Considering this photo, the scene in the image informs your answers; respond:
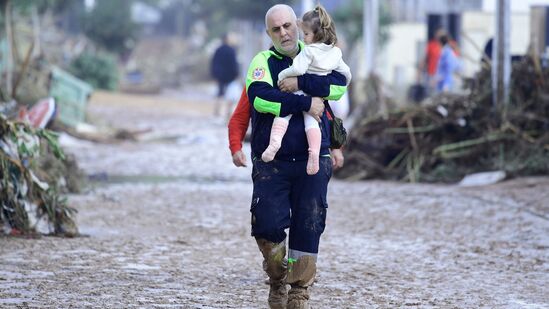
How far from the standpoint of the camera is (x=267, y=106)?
6.21 meters

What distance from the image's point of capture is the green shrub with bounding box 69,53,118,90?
40.1 meters

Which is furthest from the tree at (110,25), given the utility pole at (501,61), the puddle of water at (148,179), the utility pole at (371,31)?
the utility pole at (501,61)

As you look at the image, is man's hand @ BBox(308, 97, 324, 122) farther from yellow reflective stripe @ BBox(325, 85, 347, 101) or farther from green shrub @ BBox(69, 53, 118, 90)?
green shrub @ BBox(69, 53, 118, 90)

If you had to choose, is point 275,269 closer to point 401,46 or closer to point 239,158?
point 239,158

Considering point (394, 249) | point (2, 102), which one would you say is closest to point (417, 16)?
point (2, 102)

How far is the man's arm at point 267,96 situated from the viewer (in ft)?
20.3

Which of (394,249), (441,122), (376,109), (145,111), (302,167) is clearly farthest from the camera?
(145,111)

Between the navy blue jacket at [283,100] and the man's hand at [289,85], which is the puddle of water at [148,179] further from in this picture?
the man's hand at [289,85]

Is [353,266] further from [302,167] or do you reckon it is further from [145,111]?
[145,111]

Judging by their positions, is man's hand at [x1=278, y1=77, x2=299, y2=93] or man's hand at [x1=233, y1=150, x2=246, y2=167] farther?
man's hand at [x1=233, y1=150, x2=246, y2=167]

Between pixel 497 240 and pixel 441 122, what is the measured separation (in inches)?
209

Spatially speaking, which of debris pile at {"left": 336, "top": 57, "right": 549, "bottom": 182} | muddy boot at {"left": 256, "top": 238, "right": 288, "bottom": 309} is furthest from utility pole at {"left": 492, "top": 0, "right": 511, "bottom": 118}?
muddy boot at {"left": 256, "top": 238, "right": 288, "bottom": 309}

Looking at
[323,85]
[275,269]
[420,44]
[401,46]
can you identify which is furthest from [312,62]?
[401,46]

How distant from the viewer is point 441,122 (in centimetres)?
1480
